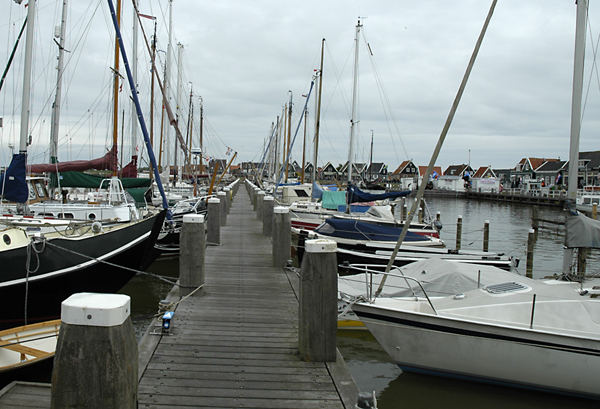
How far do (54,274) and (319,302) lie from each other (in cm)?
651

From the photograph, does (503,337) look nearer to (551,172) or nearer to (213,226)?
(213,226)

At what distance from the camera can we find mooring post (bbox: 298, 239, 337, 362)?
611 cm

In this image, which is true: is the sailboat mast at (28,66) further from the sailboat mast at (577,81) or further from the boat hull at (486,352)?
the sailboat mast at (577,81)

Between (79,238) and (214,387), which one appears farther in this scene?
(79,238)

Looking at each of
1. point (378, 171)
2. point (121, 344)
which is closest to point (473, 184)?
point (378, 171)

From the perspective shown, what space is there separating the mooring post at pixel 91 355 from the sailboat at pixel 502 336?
5615 millimetres

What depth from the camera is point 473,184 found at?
3967 inches

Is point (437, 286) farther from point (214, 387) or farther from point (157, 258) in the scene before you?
point (157, 258)

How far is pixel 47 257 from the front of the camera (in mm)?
9781

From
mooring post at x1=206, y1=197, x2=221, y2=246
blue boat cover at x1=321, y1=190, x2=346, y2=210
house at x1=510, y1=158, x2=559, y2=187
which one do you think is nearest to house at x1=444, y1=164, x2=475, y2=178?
house at x1=510, y1=158, x2=559, y2=187

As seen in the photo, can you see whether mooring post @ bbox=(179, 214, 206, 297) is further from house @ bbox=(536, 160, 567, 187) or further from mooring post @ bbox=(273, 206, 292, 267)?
house @ bbox=(536, 160, 567, 187)

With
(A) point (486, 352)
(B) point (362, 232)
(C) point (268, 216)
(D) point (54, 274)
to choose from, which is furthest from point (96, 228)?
(B) point (362, 232)

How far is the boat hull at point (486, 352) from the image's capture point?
8094 millimetres

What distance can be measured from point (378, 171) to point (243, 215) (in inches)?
4431
